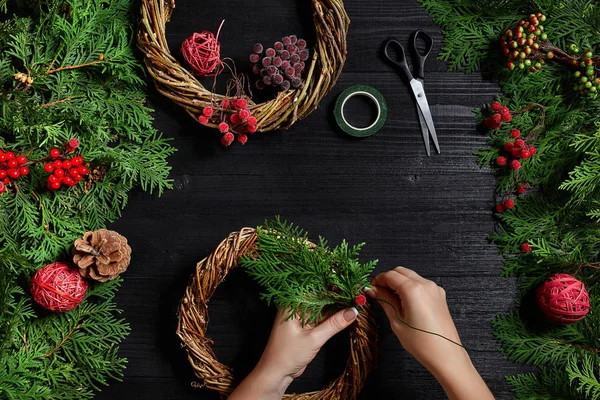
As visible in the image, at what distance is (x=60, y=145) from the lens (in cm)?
132

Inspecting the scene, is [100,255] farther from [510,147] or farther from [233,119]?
[510,147]

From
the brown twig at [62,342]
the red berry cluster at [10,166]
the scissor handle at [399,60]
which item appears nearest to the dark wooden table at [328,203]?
the scissor handle at [399,60]

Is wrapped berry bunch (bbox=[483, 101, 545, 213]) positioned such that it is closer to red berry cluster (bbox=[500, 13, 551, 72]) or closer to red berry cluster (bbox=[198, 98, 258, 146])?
red berry cluster (bbox=[500, 13, 551, 72])

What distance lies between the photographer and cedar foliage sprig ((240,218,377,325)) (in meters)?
1.23

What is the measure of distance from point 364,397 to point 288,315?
0.35 m

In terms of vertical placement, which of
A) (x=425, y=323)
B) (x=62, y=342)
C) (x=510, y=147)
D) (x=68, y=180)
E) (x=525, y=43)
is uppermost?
(x=525, y=43)

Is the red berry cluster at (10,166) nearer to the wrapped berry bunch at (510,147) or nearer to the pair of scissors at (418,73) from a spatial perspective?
the pair of scissors at (418,73)

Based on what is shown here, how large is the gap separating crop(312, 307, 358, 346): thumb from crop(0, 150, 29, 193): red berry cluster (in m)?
0.81

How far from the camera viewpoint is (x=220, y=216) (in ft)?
4.66

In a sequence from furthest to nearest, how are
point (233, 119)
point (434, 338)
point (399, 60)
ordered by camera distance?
1. point (399, 60)
2. point (233, 119)
3. point (434, 338)

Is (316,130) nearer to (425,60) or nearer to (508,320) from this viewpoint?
(425,60)

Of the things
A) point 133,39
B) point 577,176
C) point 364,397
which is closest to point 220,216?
point 133,39

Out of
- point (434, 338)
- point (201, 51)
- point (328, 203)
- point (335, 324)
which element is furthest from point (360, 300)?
point (201, 51)

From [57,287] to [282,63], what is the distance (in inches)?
30.6
